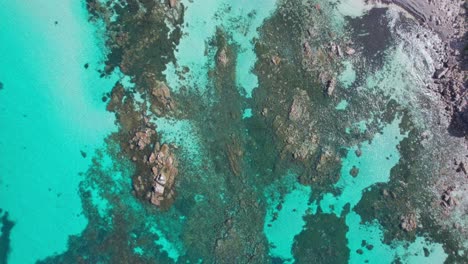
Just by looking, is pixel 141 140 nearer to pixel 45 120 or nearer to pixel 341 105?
pixel 45 120

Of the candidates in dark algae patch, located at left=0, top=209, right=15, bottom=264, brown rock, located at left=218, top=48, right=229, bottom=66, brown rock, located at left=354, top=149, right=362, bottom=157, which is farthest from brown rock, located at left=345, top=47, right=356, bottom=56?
dark algae patch, located at left=0, top=209, right=15, bottom=264

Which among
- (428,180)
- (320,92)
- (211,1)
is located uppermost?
(211,1)

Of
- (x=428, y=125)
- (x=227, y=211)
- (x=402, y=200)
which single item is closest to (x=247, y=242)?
(x=227, y=211)

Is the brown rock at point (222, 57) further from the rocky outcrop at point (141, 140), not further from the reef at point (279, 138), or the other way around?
the rocky outcrop at point (141, 140)

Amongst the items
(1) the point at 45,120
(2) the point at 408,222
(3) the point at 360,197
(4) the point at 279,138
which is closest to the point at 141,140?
(1) the point at 45,120

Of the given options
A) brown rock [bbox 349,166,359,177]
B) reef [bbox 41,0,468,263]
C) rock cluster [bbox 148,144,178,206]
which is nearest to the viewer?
rock cluster [bbox 148,144,178,206]

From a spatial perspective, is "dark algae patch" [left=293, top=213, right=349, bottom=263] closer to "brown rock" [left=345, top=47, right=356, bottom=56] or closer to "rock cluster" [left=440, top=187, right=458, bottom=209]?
"rock cluster" [left=440, top=187, right=458, bottom=209]

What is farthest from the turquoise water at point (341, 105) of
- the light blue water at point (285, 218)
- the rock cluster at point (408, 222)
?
the rock cluster at point (408, 222)

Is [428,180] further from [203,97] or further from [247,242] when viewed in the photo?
[203,97]
